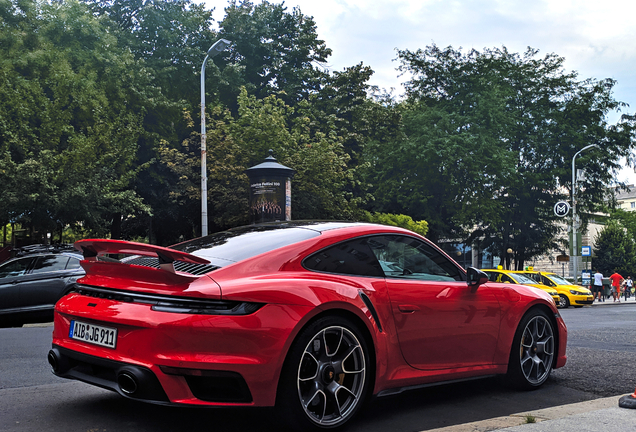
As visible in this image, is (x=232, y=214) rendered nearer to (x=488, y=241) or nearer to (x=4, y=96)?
(x=4, y=96)

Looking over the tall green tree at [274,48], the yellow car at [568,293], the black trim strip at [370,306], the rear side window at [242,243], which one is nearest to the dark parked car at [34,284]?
the rear side window at [242,243]

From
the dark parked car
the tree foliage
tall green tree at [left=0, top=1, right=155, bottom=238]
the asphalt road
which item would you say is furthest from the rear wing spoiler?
the tree foliage

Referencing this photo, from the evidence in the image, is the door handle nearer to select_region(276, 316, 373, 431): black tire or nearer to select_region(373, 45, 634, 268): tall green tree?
select_region(276, 316, 373, 431): black tire

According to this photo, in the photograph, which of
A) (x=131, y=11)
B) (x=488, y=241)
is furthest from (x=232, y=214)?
(x=488, y=241)

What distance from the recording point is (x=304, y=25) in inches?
1423

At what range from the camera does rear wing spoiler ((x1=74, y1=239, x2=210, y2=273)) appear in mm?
3641

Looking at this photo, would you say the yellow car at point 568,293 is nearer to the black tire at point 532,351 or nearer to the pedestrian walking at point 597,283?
the pedestrian walking at point 597,283

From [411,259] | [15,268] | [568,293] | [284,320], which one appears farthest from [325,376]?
[568,293]

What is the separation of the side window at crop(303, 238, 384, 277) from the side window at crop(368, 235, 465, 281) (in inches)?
3.2

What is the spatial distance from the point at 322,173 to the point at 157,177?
8003mm

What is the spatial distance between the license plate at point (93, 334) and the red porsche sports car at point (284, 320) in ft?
0.04

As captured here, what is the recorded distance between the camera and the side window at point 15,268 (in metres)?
12.2

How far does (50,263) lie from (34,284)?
49 centimetres

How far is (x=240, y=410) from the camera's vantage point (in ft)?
12.2
